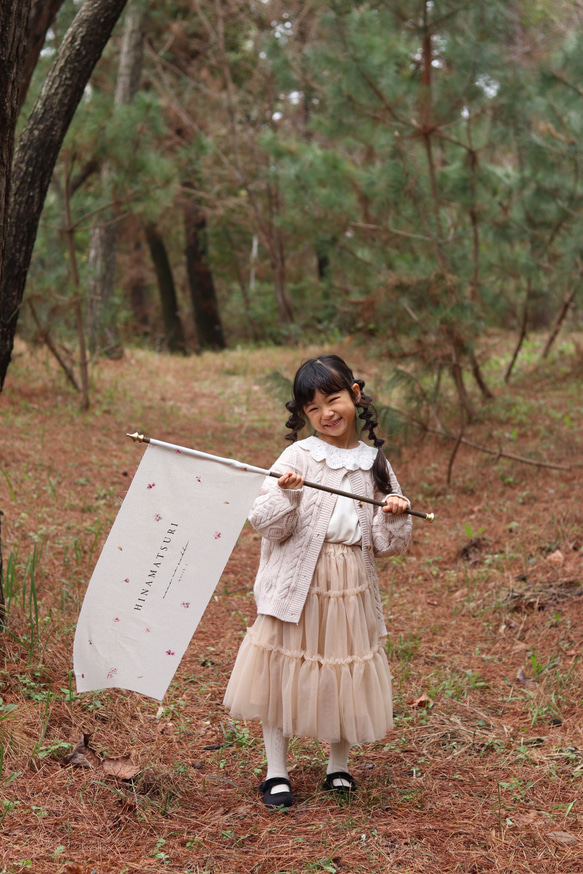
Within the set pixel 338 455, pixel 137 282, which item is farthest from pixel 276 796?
pixel 137 282

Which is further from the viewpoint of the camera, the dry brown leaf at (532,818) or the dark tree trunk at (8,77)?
the dark tree trunk at (8,77)

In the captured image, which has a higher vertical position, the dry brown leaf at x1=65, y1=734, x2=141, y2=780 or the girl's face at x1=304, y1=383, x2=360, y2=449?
the girl's face at x1=304, y1=383, x2=360, y2=449

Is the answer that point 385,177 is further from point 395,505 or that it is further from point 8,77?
point 395,505

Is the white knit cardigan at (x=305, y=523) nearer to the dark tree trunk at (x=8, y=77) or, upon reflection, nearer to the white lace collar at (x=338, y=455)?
the white lace collar at (x=338, y=455)

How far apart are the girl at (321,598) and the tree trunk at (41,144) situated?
186cm

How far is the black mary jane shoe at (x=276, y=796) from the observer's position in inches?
106

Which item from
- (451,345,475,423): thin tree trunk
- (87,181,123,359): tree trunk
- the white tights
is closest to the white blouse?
the white tights

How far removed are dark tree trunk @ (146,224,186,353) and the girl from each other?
42.2 ft

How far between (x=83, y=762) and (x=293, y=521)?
1.03 m

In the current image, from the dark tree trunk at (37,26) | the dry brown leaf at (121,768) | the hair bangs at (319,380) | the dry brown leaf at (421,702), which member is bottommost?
the dry brown leaf at (421,702)

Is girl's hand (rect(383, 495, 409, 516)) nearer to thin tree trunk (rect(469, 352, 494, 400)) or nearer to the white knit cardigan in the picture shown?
the white knit cardigan

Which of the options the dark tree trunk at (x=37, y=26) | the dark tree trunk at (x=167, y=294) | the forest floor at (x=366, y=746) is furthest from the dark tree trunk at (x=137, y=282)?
the forest floor at (x=366, y=746)

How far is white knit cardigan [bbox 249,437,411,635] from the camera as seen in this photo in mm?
2682

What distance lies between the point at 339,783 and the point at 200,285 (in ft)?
45.9
